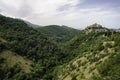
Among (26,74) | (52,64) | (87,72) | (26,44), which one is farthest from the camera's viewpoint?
(26,44)

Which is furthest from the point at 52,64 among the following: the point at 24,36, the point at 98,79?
the point at 98,79

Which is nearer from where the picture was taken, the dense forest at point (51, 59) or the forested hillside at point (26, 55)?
the dense forest at point (51, 59)

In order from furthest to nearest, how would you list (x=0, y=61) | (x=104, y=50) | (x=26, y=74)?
(x=0, y=61), (x=26, y=74), (x=104, y=50)

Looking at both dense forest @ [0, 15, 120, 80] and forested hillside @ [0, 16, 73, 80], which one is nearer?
dense forest @ [0, 15, 120, 80]

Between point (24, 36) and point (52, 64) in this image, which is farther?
point (24, 36)

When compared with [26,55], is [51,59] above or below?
below

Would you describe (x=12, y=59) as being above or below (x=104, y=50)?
below

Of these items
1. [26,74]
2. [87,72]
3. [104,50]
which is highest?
[104,50]

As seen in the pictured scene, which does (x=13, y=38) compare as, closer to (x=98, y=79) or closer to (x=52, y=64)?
(x=52, y=64)

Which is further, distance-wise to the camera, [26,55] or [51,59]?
[26,55]
